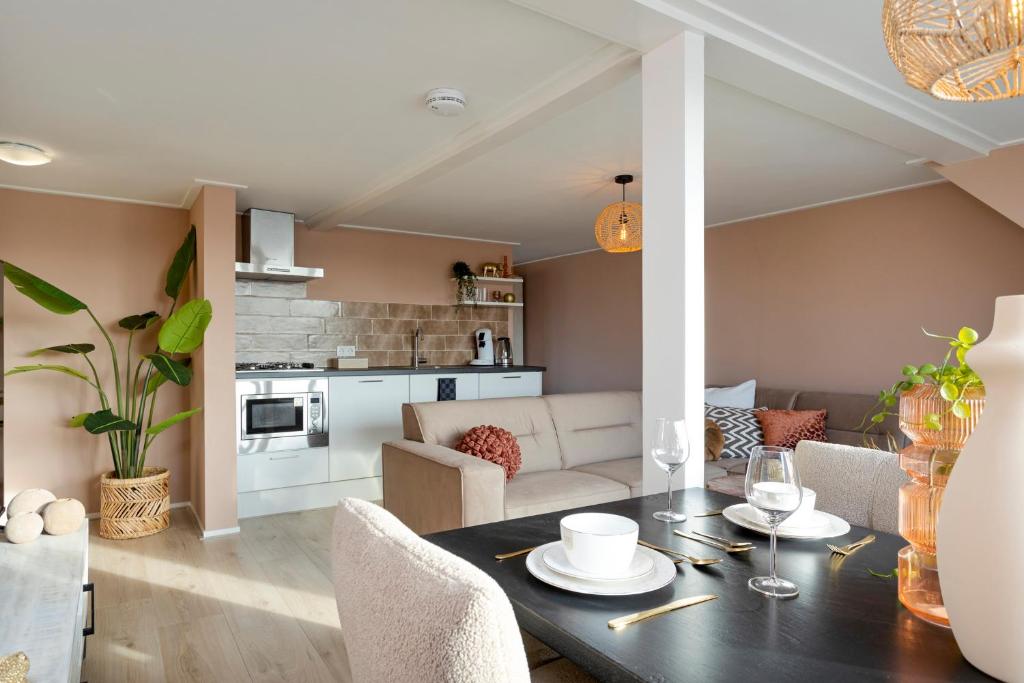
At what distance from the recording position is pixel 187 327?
3777mm

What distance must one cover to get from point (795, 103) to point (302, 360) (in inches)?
172

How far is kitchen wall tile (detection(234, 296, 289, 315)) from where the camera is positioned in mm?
5191

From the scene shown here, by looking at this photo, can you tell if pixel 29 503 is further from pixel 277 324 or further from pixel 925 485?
pixel 277 324

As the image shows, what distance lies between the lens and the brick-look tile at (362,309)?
5719 mm

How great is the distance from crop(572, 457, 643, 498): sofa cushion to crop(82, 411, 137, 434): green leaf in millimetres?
2696

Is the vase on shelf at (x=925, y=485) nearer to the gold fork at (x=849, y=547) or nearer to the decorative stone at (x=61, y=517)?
the gold fork at (x=849, y=547)

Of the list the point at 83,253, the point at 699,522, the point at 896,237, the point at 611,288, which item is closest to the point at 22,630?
the point at 699,522

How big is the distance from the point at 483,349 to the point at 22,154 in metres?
4.02

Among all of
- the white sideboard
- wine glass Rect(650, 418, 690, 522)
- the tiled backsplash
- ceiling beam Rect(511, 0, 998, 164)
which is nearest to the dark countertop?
the white sideboard

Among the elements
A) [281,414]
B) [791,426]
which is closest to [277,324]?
[281,414]

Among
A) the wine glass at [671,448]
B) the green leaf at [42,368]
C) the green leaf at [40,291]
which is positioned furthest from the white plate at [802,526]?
the green leaf at [42,368]

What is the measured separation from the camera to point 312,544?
3.77m

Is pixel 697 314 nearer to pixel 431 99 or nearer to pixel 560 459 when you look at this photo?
pixel 431 99

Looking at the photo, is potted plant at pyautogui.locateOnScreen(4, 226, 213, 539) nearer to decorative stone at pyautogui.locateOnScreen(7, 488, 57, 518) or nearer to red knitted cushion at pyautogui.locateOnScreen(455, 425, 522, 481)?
decorative stone at pyautogui.locateOnScreen(7, 488, 57, 518)
